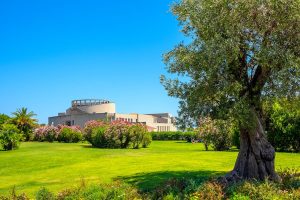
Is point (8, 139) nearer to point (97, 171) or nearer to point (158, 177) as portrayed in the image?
point (97, 171)

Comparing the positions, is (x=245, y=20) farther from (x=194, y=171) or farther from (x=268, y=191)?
(x=194, y=171)

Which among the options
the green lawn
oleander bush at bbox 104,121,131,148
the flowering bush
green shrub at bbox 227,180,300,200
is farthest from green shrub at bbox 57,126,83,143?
green shrub at bbox 227,180,300,200

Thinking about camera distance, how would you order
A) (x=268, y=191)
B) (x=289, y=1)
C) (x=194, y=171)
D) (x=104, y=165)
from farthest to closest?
(x=104, y=165) < (x=194, y=171) < (x=289, y=1) < (x=268, y=191)

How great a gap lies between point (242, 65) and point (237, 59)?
51cm

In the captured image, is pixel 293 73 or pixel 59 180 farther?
pixel 59 180

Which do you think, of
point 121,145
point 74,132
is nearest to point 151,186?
point 121,145

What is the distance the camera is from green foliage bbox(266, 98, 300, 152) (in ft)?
86.7

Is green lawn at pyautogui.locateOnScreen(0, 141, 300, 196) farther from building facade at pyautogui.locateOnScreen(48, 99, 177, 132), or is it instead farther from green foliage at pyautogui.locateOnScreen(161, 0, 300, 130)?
building facade at pyautogui.locateOnScreen(48, 99, 177, 132)

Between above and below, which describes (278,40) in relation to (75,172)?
above

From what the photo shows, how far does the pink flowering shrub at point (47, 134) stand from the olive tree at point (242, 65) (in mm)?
38369

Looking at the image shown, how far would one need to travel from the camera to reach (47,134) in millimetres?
50344

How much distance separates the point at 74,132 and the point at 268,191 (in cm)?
3844

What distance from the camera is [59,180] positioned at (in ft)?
48.2

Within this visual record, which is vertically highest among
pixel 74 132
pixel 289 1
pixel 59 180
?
pixel 289 1
